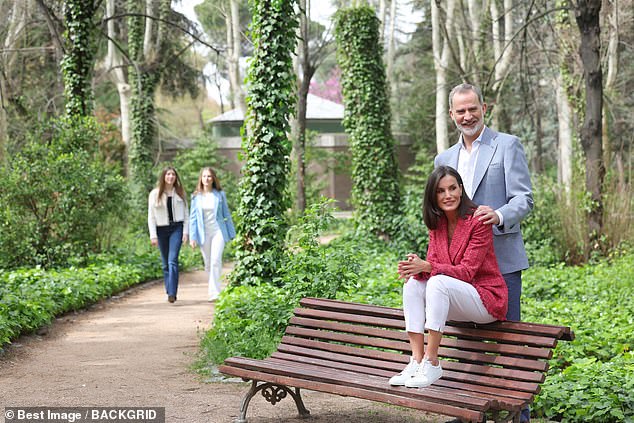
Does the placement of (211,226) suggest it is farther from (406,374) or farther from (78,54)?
(406,374)

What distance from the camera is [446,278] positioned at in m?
4.42

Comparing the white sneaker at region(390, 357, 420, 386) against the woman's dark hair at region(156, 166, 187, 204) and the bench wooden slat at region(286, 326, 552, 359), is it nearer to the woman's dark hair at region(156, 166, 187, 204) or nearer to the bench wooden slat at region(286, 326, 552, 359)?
the bench wooden slat at region(286, 326, 552, 359)

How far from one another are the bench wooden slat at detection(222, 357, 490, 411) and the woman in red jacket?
0.42 feet

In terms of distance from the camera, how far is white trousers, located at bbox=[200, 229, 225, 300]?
11484mm

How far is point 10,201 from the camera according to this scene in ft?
42.5

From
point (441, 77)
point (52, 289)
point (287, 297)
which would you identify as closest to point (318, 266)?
point (287, 297)

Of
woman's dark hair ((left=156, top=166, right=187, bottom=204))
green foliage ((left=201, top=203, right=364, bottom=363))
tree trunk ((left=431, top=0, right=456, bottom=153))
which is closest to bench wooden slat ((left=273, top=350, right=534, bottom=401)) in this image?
green foliage ((left=201, top=203, right=364, bottom=363))

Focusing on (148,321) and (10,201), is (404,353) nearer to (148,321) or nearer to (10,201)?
(148,321)

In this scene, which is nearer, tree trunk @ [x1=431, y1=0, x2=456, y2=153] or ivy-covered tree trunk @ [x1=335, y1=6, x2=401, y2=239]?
ivy-covered tree trunk @ [x1=335, y1=6, x2=401, y2=239]

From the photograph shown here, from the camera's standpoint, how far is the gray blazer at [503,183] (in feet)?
15.2

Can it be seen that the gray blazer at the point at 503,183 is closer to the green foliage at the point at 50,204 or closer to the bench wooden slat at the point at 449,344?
the bench wooden slat at the point at 449,344

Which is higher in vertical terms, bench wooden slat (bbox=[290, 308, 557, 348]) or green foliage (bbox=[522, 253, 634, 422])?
bench wooden slat (bbox=[290, 308, 557, 348])

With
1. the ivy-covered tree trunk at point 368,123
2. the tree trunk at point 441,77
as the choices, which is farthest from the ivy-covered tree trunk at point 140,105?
the tree trunk at point 441,77

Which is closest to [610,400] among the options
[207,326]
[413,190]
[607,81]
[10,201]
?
[207,326]
